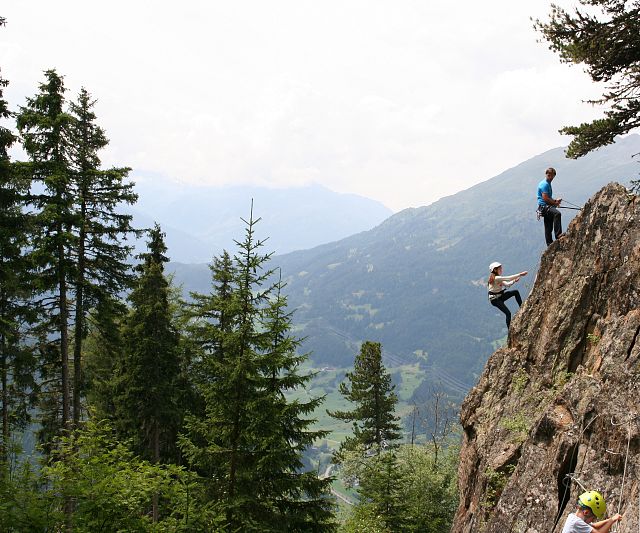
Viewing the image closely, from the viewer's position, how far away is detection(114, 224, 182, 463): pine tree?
26.0 m

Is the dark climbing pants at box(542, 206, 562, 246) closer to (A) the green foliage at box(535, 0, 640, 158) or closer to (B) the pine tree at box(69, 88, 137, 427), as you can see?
(A) the green foliage at box(535, 0, 640, 158)

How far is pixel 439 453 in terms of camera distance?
43.2m

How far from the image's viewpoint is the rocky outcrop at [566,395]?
10.2 meters

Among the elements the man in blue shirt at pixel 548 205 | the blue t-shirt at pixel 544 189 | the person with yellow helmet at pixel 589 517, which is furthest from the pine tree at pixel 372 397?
the person with yellow helmet at pixel 589 517

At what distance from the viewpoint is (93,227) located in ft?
71.9

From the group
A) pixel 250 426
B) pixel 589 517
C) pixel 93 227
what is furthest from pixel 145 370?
pixel 589 517

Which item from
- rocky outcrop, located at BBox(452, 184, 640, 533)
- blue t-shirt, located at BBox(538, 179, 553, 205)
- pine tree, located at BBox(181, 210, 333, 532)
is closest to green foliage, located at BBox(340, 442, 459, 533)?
rocky outcrop, located at BBox(452, 184, 640, 533)

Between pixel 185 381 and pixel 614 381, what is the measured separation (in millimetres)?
24543

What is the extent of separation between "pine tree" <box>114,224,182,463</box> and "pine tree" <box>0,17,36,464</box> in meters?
5.36

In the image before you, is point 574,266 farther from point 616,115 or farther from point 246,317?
point 246,317

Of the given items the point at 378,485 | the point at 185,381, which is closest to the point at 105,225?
the point at 185,381

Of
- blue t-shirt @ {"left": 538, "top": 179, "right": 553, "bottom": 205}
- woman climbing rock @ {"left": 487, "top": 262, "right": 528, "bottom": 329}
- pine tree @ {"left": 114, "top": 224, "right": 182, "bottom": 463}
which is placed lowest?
pine tree @ {"left": 114, "top": 224, "right": 182, "bottom": 463}

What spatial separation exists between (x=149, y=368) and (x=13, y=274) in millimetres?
10362

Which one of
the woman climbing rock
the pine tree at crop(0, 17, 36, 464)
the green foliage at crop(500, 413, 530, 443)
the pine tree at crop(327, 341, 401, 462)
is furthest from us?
the pine tree at crop(327, 341, 401, 462)
